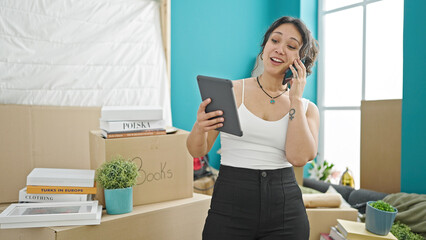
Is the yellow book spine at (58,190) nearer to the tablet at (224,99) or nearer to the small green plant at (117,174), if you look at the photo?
the small green plant at (117,174)

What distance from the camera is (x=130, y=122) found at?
1.44 metres

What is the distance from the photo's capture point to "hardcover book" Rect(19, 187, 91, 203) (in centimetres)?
133

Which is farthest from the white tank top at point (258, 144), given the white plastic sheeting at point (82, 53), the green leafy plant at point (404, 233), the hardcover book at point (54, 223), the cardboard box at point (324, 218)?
the white plastic sheeting at point (82, 53)

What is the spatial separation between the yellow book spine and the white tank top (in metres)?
0.61

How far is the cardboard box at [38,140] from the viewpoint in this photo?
178 centimetres

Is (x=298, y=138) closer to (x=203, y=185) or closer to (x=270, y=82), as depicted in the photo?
(x=270, y=82)

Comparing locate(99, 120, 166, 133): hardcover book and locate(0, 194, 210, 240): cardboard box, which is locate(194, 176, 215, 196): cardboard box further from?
locate(99, 120, 166, 133): hardcover book

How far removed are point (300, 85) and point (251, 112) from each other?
0.19 meters

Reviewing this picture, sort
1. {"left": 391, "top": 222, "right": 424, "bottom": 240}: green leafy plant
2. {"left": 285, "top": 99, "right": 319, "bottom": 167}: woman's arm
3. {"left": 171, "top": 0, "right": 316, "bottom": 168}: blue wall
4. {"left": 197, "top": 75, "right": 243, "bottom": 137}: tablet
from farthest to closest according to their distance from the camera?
{"left": 171, "top": 0, "right": 316, "bottom": 168}: blue wall, {"left": 391, "top": 222, "right": 424, "bottom": 240}: green leafy plant, {"left": 285, "top": 99, "right": 319, "bottom": 167}: woman's arm, {"left": 197, "top": 75, "right": 243, "bottom": 137}: tablet

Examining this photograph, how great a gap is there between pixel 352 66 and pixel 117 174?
2.76 m

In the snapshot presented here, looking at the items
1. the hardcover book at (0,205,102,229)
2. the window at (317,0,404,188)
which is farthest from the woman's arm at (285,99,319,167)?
the window at (317,0,404,188)

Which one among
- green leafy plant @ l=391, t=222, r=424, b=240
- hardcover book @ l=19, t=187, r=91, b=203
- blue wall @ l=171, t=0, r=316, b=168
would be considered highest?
blue wall @ l=171, t=0, r=316, b=168

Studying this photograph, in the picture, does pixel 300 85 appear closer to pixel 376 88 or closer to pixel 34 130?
pixel 34 130

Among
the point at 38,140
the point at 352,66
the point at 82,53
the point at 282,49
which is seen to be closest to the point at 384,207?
the point at 282,49
